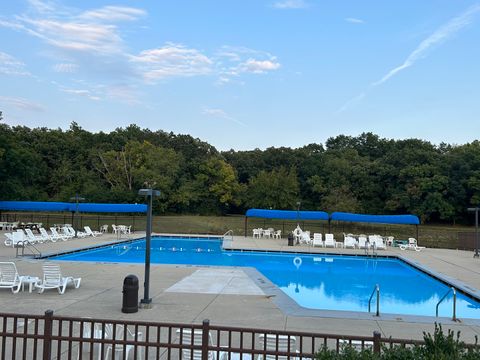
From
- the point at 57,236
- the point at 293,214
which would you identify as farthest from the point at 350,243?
the point at 57,236

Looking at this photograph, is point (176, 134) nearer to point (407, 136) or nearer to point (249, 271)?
point (407, 136)

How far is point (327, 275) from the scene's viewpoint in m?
18.5

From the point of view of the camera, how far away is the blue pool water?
12.7 meters

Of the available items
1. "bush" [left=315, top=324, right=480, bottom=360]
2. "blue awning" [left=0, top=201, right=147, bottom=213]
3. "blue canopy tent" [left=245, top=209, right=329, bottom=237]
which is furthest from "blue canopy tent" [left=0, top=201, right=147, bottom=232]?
"bush" [left=315, top=324, right=480, bottom=360]

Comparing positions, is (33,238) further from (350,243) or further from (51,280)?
(350,243)

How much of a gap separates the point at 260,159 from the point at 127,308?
167 feet

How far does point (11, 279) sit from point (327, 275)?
11.8m

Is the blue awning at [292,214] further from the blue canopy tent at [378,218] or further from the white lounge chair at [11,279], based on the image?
the white lounge chair at [11,279]

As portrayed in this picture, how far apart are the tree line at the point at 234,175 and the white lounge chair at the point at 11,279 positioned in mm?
29604

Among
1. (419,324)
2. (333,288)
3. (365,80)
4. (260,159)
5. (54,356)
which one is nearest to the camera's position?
(54,356)

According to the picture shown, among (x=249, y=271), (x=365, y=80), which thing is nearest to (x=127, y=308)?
(x=249, y=271)

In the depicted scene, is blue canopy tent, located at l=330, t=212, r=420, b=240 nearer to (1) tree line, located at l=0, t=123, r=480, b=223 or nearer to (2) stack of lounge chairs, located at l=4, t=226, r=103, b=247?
(1) tree line, located at l=0, t=123, r=480, b=223

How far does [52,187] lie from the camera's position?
173 ft

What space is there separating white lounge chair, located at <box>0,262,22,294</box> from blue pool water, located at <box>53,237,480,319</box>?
7.24 metres
